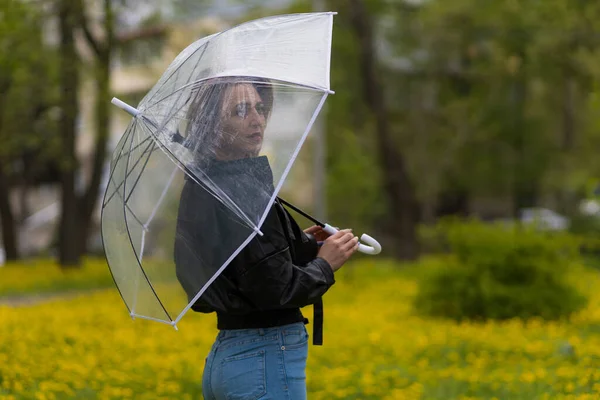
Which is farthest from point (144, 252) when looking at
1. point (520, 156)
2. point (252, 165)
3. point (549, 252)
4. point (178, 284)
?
point (520, 156)

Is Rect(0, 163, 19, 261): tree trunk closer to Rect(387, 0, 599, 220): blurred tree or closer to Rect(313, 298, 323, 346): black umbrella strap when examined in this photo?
Rect(387, 0, 599, 220): blurred tree

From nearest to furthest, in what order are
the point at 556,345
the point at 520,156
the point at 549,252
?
the point at 556,345 → the point at 549,252 → the point at 520,156

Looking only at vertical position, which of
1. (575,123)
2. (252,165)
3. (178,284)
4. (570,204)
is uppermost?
(252,165)

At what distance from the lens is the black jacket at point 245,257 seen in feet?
9.09

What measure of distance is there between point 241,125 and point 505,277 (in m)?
7.52

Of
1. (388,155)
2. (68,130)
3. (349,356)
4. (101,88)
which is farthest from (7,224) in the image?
(349,356)

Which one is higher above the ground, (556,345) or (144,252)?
(144,252)

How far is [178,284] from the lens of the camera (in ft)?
10.1

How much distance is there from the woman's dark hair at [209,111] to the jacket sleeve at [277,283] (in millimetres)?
467

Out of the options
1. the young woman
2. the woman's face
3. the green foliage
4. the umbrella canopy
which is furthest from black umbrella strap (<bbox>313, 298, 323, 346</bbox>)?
the green foliage

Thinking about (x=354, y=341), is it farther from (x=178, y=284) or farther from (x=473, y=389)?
(x=178, y=284)

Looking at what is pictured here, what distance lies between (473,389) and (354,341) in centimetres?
232

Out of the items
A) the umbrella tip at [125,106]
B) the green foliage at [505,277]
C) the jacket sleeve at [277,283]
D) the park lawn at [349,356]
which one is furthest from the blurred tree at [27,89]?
the jacket sleeve at [277,283]

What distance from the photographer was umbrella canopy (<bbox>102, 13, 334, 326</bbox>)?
9.44 ft
